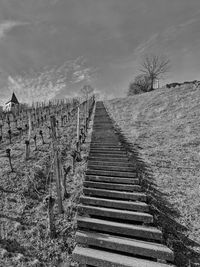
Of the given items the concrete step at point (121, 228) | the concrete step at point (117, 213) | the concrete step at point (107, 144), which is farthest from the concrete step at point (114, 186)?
the concrete step at point (107, 144)

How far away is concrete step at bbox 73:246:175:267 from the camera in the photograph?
2818 mm

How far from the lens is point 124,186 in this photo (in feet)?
16.1

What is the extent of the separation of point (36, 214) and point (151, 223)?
2.86 m

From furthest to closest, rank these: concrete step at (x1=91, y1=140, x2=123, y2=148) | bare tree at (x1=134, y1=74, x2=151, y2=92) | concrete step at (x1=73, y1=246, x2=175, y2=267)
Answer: bare tree at (x1=134, y1=74, x2=151, y2=92) < concrete step at (x1=91, y1=140, x2=123, y2=148) < concrete step at (x1=73, y1=246, x2=175, y2=267)

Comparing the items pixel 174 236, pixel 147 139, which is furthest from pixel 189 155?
pixel 174 236

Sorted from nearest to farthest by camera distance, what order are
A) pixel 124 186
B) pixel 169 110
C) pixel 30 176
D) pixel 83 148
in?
pixel 124 186
pixel 30 176
pixel 83 148
pixel 169 110

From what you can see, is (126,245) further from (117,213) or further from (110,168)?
(110,168)

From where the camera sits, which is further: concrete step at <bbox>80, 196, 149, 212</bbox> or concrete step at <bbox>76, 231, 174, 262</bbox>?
concrete step at <bbox>80, 196, 149, 212</bbox>

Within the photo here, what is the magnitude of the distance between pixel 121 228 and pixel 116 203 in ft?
2.55

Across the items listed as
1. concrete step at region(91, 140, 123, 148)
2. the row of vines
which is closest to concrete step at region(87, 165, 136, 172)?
the row of vines

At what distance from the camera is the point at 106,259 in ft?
9.55

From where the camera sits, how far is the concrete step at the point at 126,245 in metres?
2.93

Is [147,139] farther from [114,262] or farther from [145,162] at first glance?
[114,262]

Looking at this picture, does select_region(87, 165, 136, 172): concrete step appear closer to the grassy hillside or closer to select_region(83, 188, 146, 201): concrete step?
the grassy hillside
